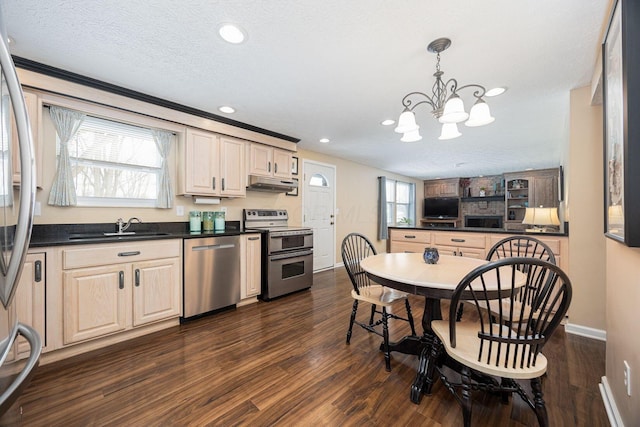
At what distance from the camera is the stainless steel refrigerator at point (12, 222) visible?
655mm

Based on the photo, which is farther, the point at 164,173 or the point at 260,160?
the point at 260,160

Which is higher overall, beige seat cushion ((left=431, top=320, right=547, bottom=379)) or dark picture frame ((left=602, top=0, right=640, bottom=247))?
dark picture frame ((left=602, top=0, right=640, bottom=247))

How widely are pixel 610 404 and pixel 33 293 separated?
3789mm

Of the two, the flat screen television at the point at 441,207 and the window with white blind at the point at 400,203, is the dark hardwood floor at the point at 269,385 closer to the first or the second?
the window with white blind at the point at 400,203

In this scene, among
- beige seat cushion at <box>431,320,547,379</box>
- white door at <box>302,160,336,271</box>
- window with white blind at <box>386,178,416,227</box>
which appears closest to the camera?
beige seat cushion at <box>431,320,547,379</box>

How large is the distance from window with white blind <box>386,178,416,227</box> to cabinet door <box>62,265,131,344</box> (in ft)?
20.0

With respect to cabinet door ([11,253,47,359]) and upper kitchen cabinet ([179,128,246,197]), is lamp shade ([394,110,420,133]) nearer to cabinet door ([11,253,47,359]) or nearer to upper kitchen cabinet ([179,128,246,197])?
upper kitchen cabinet ([179,128,246,197])

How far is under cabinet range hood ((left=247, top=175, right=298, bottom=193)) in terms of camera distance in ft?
11.9

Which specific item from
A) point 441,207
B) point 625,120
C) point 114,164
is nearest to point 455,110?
point 625,120

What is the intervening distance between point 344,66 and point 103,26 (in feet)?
5.43

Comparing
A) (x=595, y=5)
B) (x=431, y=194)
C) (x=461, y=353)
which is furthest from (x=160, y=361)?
(x=431, y=194)

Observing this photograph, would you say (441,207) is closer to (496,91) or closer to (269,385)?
(496,91)

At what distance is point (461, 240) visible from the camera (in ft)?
11.2

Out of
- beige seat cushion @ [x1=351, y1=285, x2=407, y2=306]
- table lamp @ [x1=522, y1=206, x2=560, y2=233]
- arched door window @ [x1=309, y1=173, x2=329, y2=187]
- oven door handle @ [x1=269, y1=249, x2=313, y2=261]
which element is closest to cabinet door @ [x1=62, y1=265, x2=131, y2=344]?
oven door handle @ [x1=269, y1=249, x2=313, y2=261]
